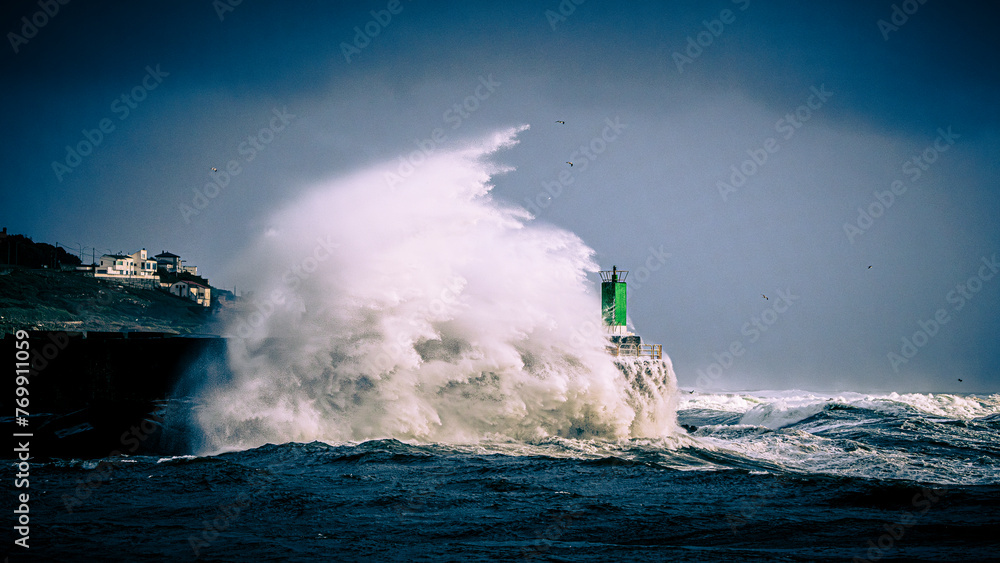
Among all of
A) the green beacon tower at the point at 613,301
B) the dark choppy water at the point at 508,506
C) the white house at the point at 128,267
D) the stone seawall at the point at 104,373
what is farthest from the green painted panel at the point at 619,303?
the white house at the point at 128,267

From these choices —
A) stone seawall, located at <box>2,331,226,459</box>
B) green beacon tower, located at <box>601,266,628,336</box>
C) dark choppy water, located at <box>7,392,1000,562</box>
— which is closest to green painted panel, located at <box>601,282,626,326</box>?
green beacon tower, located at <box>601,266,628,336</box>

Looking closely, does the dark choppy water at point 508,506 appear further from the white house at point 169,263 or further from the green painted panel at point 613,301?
the white house at point 169,263

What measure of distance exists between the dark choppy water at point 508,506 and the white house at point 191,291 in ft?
297

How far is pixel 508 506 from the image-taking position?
794 centimetres

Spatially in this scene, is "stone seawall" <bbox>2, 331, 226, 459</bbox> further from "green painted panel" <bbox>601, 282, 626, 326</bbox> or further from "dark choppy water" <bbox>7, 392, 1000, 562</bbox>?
"green painted panel" <bbox>601, 282, 626, 326</bbox>

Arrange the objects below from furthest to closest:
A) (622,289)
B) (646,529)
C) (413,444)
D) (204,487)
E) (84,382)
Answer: (622,289)
(84,382)
(413,444)
(204,487)
(646,529)

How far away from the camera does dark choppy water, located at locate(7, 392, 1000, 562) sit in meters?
6.07

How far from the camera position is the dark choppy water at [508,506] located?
6.07 metres

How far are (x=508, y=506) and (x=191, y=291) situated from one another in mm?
97861

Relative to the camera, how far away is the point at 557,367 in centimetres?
1628

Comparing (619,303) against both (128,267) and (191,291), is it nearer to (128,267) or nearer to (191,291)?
(191,291)

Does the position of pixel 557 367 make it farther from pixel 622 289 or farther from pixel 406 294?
pixel 622 289

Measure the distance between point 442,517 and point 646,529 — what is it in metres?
2.45

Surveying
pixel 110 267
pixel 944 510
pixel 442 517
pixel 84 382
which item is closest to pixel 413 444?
pixel 442 517
